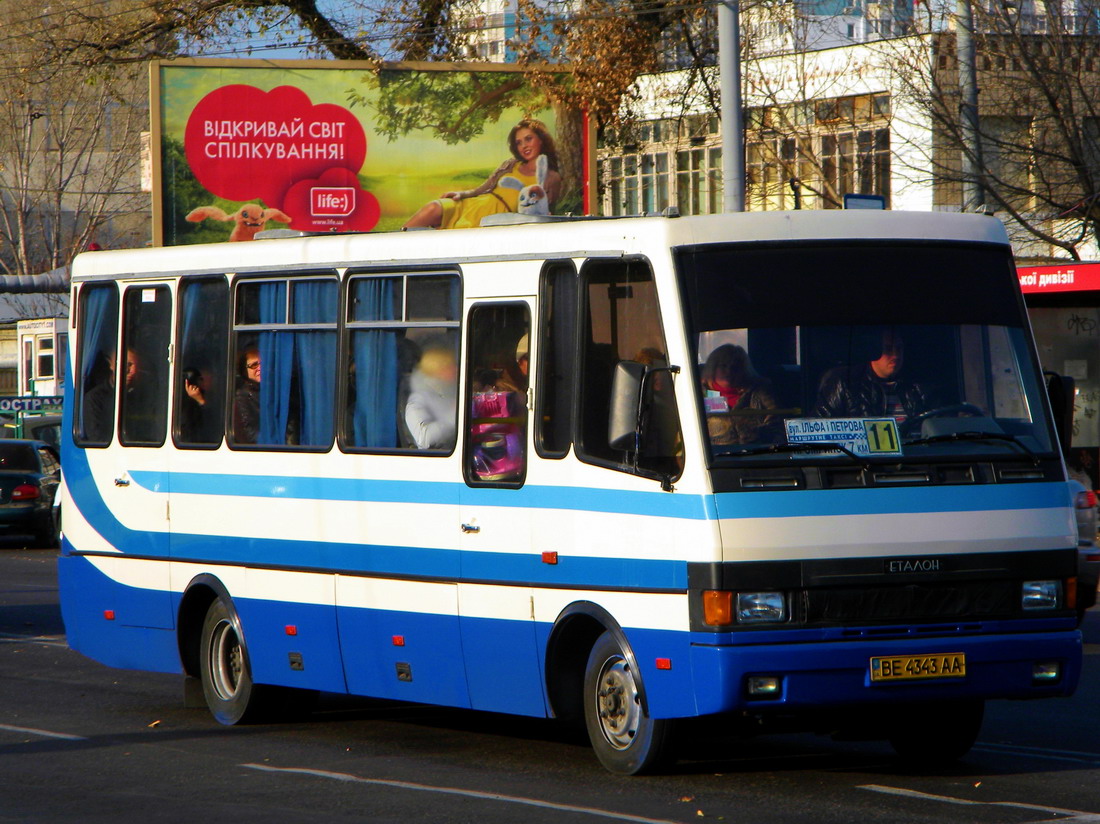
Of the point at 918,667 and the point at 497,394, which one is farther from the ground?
the point at 497,394

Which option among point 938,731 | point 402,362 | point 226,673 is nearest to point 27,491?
point 226,673

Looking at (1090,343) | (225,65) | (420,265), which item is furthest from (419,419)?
(225,65)

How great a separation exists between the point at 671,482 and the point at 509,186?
882 inches

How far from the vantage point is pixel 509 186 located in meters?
30.5

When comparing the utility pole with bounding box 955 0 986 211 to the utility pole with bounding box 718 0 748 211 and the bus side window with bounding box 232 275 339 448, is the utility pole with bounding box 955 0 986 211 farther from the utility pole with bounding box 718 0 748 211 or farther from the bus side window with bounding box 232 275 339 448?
the bus side window with bounding box 232 275 339 448

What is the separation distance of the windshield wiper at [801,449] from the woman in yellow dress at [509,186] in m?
21.6

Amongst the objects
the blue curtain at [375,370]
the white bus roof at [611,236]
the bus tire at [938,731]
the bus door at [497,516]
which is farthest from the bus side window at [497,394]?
the bus tire at [938,731]

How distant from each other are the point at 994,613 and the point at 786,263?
1772mm

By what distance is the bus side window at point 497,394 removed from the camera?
9406mm

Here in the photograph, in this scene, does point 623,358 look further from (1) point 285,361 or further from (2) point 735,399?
(1) point 285,361

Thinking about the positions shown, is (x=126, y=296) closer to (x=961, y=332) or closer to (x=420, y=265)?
(x=420, y=265)

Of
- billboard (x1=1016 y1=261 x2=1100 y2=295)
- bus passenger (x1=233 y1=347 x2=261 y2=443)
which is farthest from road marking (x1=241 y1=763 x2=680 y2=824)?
billboard (x1=1016 y1=261 x2=1100 y2=295)

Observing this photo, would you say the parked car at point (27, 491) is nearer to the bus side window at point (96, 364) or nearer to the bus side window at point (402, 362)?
the bus side window at point (96, 364)

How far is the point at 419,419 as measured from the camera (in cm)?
1002
